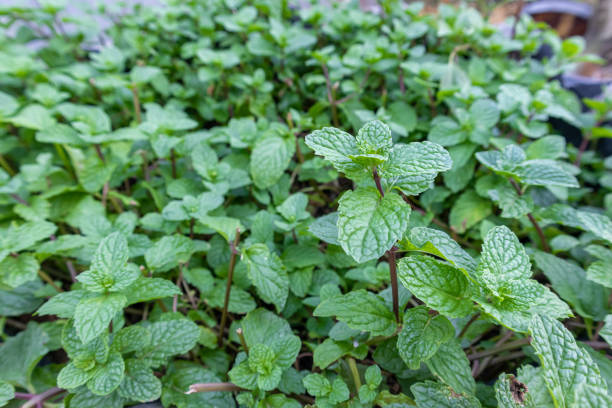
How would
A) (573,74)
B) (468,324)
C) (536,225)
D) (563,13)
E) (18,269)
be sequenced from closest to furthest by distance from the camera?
(468,324) → (18,269) → (536,225) → (573,74) → (563,13)

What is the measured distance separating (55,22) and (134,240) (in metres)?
1.48

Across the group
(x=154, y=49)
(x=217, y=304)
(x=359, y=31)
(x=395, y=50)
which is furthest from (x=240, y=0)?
(x=217, y=304)

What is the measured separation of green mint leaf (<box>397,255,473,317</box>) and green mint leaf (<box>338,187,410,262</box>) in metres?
0.09

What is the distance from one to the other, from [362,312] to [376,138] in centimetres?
35

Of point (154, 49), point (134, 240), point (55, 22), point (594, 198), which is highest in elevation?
point (55, 22)

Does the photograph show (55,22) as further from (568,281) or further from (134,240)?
(568,281)

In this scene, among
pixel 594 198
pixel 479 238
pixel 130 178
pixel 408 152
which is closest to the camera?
pixel 408 152

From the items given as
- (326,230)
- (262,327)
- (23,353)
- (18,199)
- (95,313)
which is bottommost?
(23,353)

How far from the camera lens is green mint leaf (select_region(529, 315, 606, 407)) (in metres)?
0.59

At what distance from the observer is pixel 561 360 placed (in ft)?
2.03

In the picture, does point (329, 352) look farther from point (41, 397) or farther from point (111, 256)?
point (41, 397)

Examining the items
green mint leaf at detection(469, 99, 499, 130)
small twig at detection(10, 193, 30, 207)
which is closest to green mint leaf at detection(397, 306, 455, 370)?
green mint leaf at detection(469, 99, 499, 130)

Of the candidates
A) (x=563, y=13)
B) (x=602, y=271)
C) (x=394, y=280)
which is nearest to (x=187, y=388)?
(x=394, y=280)

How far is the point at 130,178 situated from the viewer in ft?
4.81
